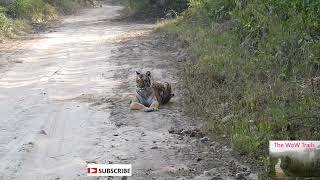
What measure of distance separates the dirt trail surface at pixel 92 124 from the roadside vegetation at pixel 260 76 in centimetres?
45

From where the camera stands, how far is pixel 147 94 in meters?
9.32

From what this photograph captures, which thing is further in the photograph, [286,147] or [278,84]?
[278,84]

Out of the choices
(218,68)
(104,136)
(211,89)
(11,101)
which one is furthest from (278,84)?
(11,101)

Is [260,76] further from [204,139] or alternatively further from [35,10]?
[35,10]

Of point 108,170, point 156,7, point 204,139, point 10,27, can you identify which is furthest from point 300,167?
point 156,7

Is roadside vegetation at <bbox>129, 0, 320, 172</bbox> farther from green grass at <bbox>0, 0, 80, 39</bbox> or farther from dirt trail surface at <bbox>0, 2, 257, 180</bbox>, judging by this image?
green grass at <bbox>0, 0, 80, 39</bbox>

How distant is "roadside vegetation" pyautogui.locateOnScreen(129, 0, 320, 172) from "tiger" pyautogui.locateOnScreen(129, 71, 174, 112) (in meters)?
0.55

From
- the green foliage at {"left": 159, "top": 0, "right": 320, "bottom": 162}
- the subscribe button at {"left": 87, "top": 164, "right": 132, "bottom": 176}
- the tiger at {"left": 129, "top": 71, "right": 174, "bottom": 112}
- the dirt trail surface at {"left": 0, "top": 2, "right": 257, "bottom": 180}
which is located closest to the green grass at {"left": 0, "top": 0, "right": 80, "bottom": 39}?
the dirt trail surface at {"left": 0, "top": 2, "right": 257, "bottom": 180}

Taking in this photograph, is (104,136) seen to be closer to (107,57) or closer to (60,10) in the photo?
(107,57)

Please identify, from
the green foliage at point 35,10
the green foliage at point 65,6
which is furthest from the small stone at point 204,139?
the green foliage at point 65,6

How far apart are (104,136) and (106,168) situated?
79.9 inches

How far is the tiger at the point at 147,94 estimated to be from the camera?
923 centimetres

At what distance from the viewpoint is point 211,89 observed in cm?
985

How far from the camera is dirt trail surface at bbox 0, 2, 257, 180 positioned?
255 inches
